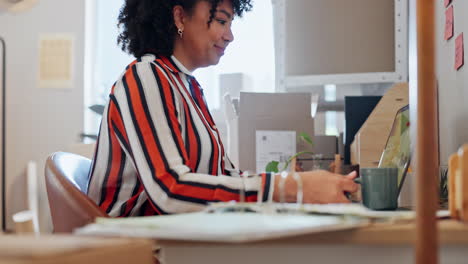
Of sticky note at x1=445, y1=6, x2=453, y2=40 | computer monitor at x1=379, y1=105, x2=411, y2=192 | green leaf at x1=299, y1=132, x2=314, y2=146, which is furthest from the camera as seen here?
green leaf at x1=299, y1=132, x2=314, y2=146

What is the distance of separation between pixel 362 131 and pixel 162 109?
98 cm

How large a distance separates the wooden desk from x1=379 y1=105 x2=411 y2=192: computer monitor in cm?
36

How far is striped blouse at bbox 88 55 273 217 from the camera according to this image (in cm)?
101

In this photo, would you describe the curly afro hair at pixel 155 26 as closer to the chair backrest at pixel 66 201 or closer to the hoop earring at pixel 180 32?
the hoop earring at pixel 180 32

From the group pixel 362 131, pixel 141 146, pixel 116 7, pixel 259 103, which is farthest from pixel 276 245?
pixel 116 7

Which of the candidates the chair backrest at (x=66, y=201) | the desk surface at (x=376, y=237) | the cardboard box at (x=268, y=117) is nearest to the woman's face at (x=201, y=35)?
the chair backrest at (x=66, y=201)

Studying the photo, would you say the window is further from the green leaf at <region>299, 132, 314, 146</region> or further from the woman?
the woman

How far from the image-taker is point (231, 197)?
1021 millimetres

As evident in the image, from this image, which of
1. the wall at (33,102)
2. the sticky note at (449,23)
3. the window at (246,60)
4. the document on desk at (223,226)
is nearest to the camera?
the document on desk at (223,226)

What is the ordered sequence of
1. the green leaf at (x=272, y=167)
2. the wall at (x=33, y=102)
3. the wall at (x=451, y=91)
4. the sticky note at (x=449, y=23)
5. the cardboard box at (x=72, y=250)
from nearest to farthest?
the cardboard box at (x=72, y=250), the wall at (x=451, y=91), the sticky note at (x=449, y=23), the green leaf at (x=272, y=167), the wall at (x=33, y=102)

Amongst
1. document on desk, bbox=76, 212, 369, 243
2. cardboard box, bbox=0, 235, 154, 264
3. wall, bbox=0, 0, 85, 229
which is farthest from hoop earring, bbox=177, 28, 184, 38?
wall, bbox=0, 0, 85, 229

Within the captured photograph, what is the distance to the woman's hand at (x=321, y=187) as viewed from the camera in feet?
3.53

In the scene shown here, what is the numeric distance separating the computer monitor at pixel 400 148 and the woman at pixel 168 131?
3.9 inches

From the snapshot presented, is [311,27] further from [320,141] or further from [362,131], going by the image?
[362,131]
